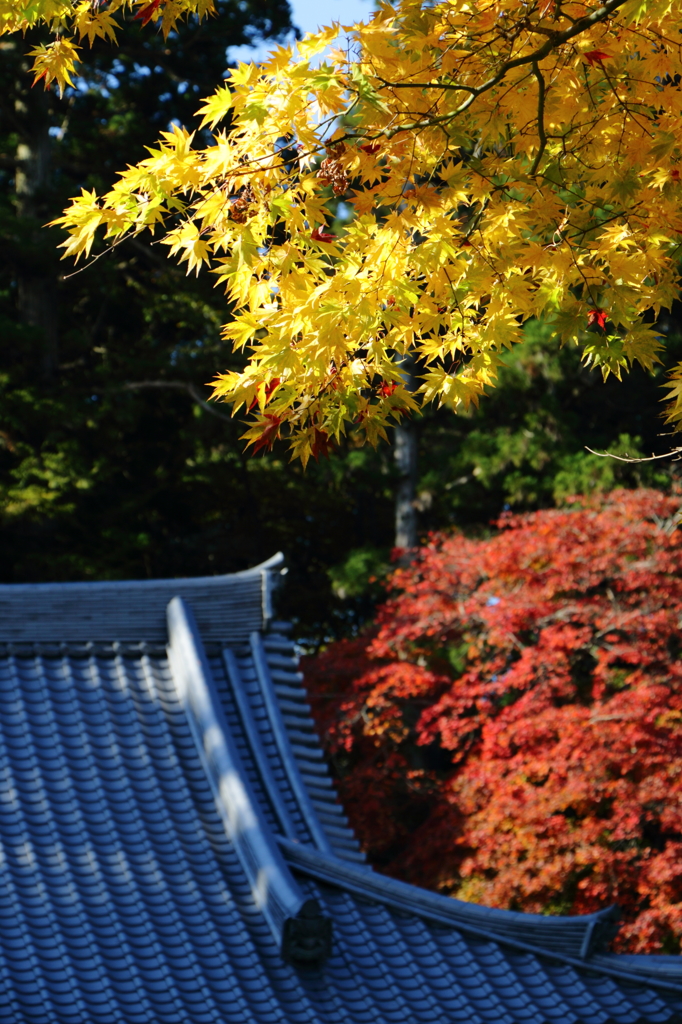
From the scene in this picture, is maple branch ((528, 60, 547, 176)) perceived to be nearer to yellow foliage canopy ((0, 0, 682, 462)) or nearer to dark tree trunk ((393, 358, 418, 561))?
yellow foliage canopy ((0, 0, 682, 462))

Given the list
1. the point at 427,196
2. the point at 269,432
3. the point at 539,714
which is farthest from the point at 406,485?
the point at 427,196

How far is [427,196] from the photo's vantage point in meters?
3.14

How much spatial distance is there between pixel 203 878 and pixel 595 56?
4582 mm

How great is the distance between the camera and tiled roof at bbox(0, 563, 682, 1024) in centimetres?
527

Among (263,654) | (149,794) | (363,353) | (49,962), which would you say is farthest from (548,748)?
(363,353)

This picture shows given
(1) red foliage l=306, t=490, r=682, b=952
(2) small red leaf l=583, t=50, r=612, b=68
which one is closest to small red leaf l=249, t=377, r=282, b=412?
(2) small red leaf l=583, t=50, r=612, b=68

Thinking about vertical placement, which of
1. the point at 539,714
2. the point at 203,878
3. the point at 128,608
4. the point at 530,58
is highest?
the point at 530,58

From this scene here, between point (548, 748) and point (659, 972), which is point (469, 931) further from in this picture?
point (548, 748)

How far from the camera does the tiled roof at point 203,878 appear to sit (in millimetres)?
5266

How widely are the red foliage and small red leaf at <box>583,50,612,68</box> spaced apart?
757cm

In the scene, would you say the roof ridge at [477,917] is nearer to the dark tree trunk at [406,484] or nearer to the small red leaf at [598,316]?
the small red leaf at [598,316]

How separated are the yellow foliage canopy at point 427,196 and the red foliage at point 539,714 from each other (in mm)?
7014

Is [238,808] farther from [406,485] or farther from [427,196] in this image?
[406,485]

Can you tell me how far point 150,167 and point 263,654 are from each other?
453 centimetres
